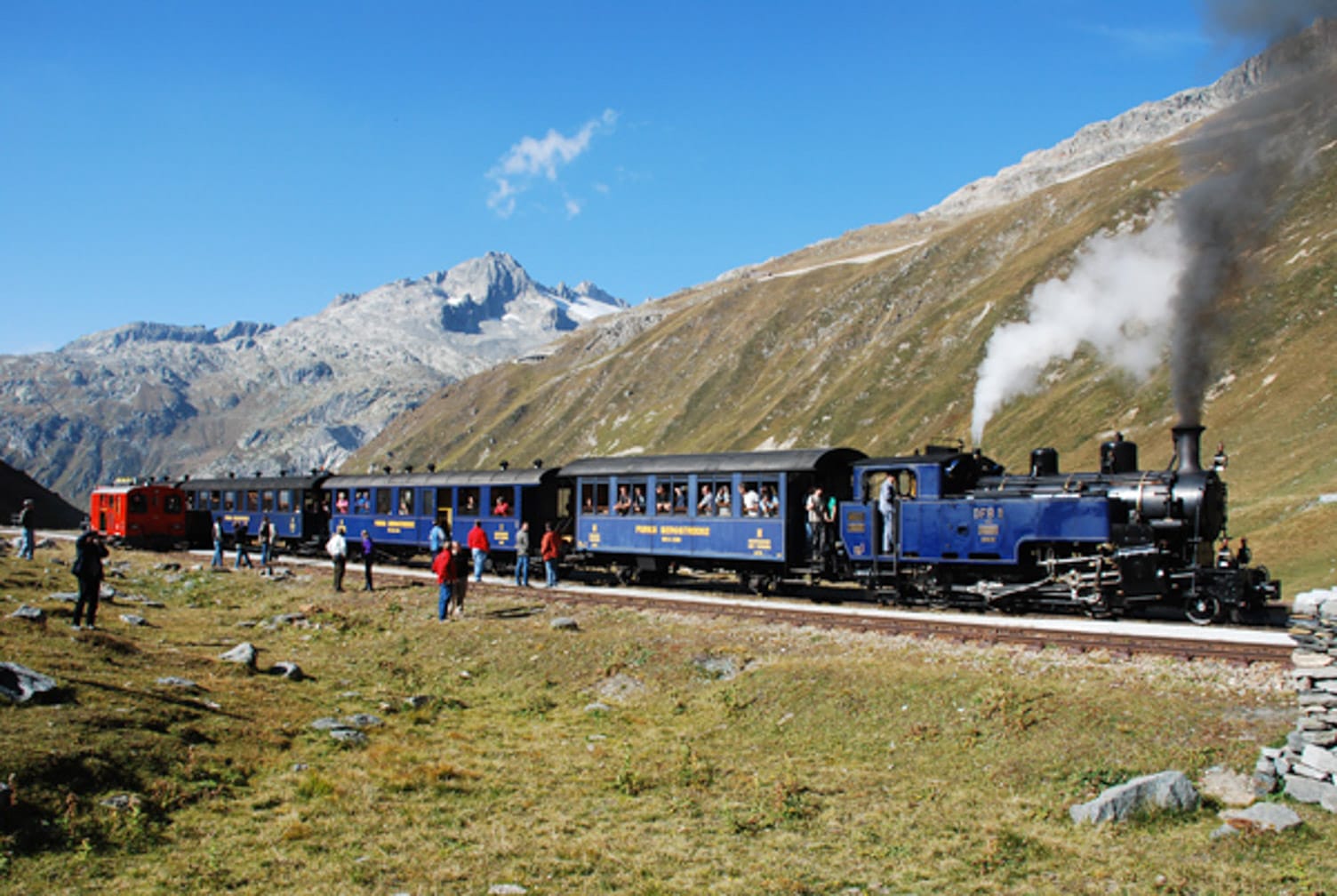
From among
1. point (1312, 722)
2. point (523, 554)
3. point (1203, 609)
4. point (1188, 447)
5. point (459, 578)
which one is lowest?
point (1312, 722)

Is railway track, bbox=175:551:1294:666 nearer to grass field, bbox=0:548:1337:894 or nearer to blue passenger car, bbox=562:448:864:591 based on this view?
grass field, bbox=0:548:1337:894

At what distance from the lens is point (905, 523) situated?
24.2 m

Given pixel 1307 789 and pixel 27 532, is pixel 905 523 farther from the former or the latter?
pixel 27 532

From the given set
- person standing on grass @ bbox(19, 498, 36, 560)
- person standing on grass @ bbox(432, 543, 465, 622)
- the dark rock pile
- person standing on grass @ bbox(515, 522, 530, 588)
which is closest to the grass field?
the dark rock pile

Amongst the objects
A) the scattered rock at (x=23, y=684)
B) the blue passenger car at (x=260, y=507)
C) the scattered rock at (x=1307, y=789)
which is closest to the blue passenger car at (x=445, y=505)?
the blue passenger car at (x=260, y=507)

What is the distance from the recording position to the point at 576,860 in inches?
385

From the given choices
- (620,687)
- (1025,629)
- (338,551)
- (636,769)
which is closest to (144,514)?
(338,551)

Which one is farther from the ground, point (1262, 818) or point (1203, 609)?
point (1203, 609)

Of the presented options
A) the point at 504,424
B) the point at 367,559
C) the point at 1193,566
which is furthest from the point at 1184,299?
the point at 504,424

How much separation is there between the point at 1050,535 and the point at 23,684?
64.5ft

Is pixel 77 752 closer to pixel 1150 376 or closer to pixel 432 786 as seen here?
pixel 432 786

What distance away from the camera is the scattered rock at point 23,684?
39.4 ft

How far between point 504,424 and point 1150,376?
106 metres

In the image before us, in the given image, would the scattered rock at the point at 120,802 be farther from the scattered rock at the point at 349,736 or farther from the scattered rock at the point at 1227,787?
the scattered rock at the point at 1227,787
